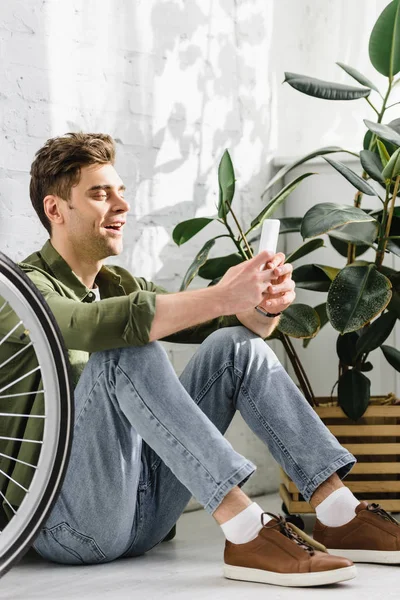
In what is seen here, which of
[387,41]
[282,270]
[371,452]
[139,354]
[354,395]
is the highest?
[387,41]

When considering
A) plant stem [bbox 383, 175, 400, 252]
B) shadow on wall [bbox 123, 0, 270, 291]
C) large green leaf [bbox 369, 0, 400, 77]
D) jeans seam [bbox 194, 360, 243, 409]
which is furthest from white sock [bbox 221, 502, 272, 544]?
large green leaf [bbox 369, 0, 400, 77]

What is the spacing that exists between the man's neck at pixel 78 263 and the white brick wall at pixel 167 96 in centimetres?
17

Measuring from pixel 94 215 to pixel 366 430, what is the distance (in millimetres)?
739

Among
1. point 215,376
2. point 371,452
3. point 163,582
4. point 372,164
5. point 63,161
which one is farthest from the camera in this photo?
point 371,452

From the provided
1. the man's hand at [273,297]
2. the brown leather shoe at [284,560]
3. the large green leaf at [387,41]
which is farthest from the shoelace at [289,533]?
the large green leaf at [387,41]

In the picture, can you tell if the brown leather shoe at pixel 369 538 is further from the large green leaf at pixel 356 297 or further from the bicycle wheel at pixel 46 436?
the bicycle wheel at pixel 46 436

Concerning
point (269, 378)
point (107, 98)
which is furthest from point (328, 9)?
point (269, 378)

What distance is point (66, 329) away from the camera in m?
1.44

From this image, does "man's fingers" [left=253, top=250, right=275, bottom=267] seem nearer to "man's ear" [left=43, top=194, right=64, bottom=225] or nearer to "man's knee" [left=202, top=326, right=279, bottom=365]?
"man's knee" [left=202, top=326, right=279, bottom=365]

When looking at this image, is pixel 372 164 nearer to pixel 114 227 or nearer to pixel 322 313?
pixel 322 313

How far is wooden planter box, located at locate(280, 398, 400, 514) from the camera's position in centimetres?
193

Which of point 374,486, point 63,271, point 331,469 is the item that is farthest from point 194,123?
point 331,469

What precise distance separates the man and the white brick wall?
201mm

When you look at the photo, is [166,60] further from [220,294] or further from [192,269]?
[220,294]
